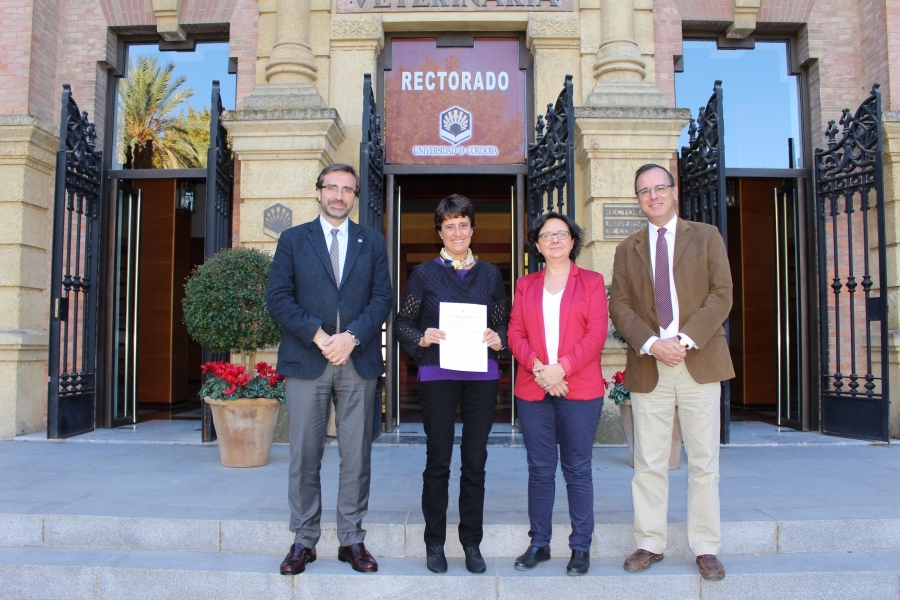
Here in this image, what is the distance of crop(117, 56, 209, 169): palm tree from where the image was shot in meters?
8.66

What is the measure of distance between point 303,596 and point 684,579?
2.17 metres

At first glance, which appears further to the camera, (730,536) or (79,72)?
(79,72)

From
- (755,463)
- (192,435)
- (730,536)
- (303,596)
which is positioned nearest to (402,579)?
A: (303,596)

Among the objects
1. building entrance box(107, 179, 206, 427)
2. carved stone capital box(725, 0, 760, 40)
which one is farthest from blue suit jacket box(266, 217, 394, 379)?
building entrance box(107, 179, 206, 427)

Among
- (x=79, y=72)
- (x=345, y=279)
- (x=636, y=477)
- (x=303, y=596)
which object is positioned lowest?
(x=303, y=596)

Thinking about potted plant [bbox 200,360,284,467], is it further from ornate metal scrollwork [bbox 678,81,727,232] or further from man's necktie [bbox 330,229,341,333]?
ornate metal scrollwork [bbox 678,81,727,232]

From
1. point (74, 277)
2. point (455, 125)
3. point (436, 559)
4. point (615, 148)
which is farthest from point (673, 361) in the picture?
point (74, 277)

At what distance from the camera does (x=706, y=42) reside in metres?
8.55

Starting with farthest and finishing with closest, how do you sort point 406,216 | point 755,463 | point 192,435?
1. point 406,216
2. point 192,435
3. point 755,463

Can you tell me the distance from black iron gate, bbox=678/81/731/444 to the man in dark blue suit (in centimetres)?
430

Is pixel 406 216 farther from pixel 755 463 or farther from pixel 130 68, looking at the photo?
pixel 755 463

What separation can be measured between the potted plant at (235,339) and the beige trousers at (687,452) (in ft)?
11.4

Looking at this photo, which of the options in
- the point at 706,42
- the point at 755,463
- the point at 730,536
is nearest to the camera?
the point at 730,536

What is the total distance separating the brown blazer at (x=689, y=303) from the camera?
3.71 metres
